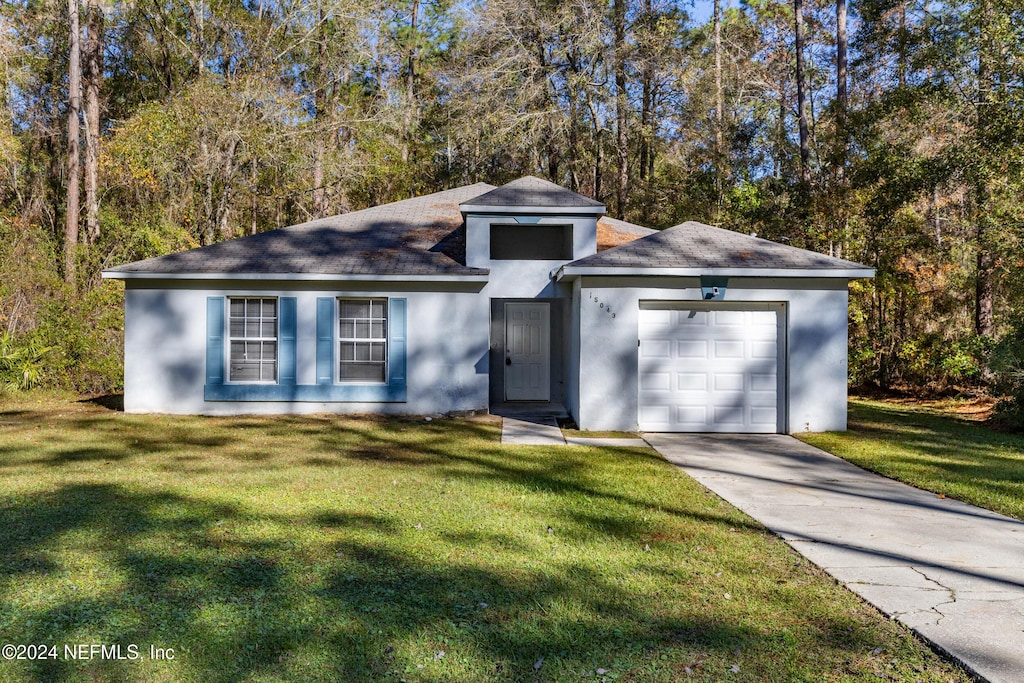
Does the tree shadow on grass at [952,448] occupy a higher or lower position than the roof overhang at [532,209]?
lower

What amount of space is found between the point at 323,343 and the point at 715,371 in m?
6.91

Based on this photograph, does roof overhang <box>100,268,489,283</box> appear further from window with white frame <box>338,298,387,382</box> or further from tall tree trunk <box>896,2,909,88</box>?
tall tree trunk <box>896,2,909,88</box>

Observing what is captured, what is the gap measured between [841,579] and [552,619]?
208cm

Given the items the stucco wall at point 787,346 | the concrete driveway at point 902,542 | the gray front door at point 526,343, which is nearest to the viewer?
the concrete driveway at point 902,542

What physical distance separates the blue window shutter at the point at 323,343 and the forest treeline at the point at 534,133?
18.9 feet

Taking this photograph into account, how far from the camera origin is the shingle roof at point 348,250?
13.1 metres

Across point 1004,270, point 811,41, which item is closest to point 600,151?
point 811,41

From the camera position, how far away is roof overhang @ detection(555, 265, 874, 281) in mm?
11172

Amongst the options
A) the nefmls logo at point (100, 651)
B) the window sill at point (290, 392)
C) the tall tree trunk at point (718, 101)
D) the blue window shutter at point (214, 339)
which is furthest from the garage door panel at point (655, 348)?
the tall tree trunk at point (718, 101)

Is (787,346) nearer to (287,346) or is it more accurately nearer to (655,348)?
(655,348)

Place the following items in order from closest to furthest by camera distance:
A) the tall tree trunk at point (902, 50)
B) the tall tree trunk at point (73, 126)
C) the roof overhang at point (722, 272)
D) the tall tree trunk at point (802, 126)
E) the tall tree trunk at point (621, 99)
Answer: the roof overhang at point (722, 272)
the tall tree trunk at point (902, 50)
the tall tree trunk at point (73, 126)
the tall tree trunk at point (802, 126)
the tall tree trunk at point (621, 99)

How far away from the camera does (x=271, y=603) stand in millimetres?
4199

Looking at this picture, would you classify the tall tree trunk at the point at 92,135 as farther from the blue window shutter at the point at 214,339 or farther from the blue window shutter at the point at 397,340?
the blue window shutter at the point at 397,340

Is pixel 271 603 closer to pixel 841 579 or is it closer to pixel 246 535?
pixel 246 535
